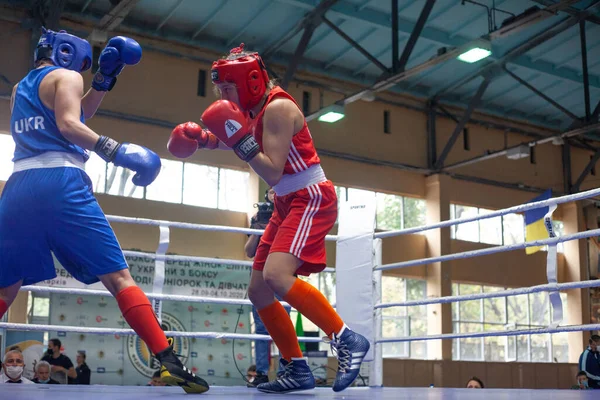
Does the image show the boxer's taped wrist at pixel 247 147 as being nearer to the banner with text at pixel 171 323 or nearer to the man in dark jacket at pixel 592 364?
the man in dark jacket at pixel 592 364

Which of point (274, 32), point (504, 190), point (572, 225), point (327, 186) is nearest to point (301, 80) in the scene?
point (274, 32)

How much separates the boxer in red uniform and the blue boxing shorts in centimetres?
49

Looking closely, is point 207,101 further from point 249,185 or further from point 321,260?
point 321,260

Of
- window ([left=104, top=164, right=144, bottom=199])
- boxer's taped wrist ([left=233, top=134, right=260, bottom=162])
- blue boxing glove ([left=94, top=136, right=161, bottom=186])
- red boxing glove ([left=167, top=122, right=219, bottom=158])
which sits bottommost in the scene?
blue boxing glove ([left=94, top=136, right=161, bottom=186])

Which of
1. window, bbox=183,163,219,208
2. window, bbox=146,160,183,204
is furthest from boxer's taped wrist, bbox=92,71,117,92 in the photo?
window, bbox=183,163,219,208

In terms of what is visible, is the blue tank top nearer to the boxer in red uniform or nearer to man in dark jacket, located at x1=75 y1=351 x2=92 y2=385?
the boxer in red uniform

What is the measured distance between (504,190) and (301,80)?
529 cm

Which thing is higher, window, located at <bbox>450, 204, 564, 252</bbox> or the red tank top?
window, located at <bbox>450, 204, 564, 252</bbox>

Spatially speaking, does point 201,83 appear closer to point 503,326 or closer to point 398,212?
point 398,212

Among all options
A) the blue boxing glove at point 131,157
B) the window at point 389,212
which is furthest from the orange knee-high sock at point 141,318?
the window at point 389,212

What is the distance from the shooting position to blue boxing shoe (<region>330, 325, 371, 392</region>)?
8.00 ft

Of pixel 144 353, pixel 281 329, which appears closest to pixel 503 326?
pixel 144 353

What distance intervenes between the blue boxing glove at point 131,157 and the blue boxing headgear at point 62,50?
0.42 metres

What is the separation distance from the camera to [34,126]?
2320 mm
